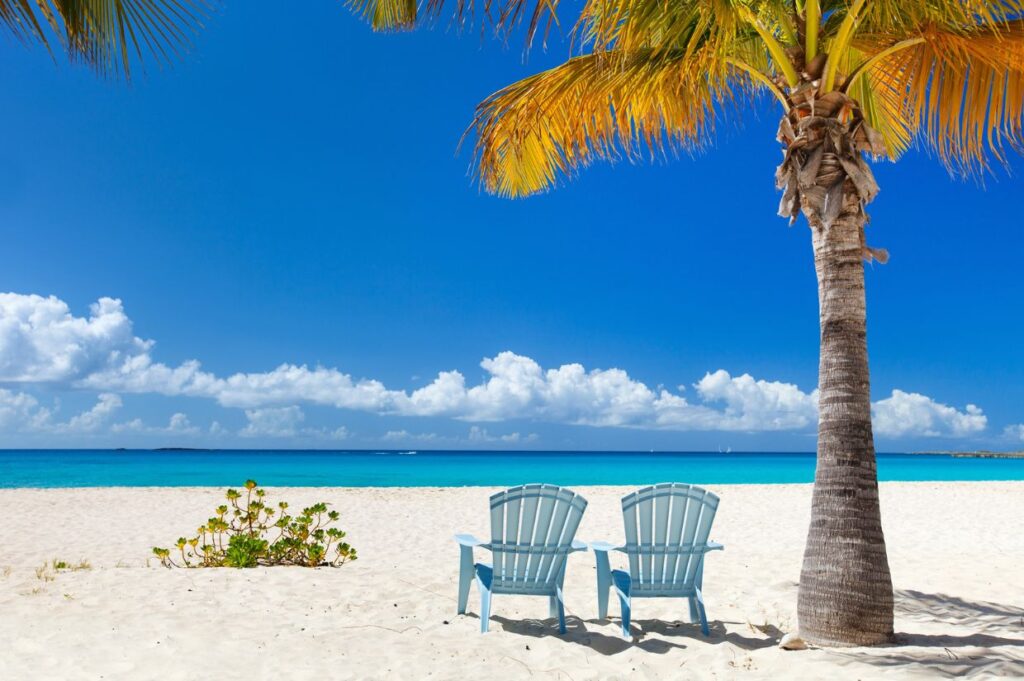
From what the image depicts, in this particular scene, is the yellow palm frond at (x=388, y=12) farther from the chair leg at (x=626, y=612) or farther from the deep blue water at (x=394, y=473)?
the deep blue water at (x=394, y=473)

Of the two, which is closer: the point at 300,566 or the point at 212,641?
the point at 212,641

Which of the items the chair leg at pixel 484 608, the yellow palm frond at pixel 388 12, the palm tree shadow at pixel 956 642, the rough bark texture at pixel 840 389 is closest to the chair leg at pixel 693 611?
the rough bark texture at pixel 840 389

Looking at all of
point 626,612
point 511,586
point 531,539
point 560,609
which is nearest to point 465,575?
point 511,586

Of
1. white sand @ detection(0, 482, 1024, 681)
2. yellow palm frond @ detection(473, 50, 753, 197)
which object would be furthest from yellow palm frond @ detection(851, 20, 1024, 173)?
white sand @ detection(0, 482, 1024, 681)

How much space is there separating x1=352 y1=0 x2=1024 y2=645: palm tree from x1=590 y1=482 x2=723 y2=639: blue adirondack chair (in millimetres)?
697

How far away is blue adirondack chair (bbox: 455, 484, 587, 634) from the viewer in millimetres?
4605

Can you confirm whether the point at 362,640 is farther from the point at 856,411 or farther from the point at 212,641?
the point at 856,411

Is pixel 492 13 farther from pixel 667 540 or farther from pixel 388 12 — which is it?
pixel 667 540

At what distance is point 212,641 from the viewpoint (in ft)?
13.6

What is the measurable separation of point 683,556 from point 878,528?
114 cm

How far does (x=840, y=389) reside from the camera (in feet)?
13.6

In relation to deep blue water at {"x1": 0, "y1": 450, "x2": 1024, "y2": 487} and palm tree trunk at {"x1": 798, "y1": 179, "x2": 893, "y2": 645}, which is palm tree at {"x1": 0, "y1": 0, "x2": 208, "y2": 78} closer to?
palm tree trunk at {"x1": 798, "y1": 179, "x2": 893, "y2": 645}

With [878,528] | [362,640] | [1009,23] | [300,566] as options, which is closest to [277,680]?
[362,640]

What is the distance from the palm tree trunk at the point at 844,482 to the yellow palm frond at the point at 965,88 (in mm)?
1191
